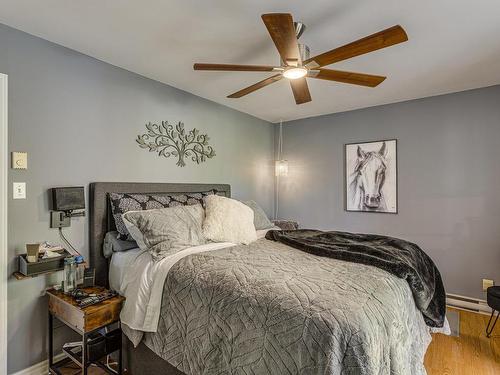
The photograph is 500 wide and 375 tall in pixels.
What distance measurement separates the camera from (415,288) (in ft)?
5.92

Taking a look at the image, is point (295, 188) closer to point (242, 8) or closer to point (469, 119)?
point (469, 119)

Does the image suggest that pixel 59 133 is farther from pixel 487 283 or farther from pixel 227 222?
pixel 487 283

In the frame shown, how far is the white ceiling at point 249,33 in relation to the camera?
175cm

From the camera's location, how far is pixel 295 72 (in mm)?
1928

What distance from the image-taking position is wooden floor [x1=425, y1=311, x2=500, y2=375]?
2104 mm

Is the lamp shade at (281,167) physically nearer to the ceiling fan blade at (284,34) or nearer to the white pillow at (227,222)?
the white pillow at (227,222)

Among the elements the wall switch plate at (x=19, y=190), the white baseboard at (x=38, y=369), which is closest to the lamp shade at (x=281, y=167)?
the wall switch plate at (x=19, y=190)

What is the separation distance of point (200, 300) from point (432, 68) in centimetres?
281

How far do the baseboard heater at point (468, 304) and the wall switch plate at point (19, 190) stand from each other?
14.1ft

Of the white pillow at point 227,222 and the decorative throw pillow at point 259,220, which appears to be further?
the decorative throw pillow at point 259,220

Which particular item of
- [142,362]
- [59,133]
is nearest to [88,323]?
[142,362]

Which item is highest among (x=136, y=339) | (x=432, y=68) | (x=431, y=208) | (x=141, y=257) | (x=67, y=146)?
(x=432, y=68)

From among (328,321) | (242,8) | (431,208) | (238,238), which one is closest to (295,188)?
(431,208)

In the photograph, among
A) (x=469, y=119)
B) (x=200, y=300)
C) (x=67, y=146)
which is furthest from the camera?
(x=469, y=119)
